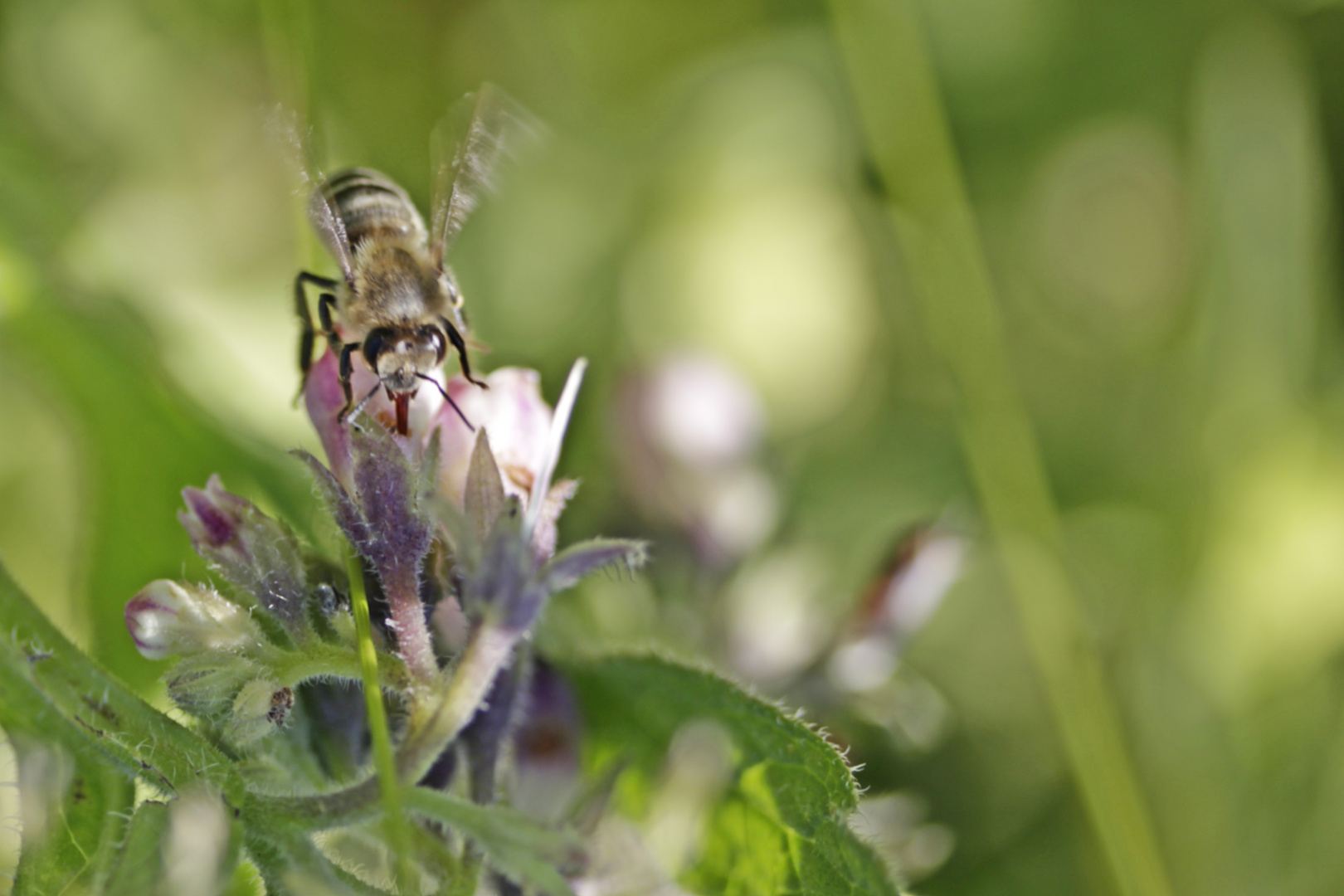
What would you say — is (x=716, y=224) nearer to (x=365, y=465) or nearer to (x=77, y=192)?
(x=77, y=192)

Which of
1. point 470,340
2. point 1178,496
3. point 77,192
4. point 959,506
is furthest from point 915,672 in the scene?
point 77,192

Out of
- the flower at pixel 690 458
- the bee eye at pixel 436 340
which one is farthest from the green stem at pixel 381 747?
the flower at pixel 690 458

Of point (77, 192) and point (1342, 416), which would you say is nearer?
point (77, 192)

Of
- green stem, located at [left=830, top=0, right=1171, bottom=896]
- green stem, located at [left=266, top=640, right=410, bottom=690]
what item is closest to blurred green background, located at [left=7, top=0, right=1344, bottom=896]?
green stem, located at [left=830, top=0, right=1171, bottom=896]

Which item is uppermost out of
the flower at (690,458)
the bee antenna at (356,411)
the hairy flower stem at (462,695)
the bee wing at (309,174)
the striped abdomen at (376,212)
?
the flower at (690,458)

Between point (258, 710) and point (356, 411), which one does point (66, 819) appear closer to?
point (258, 710)

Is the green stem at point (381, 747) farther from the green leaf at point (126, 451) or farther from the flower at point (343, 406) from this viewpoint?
the green leaf at point (126, 451)

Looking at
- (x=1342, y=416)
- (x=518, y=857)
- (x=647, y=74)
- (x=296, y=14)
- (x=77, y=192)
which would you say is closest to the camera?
(x=518, y=857)
